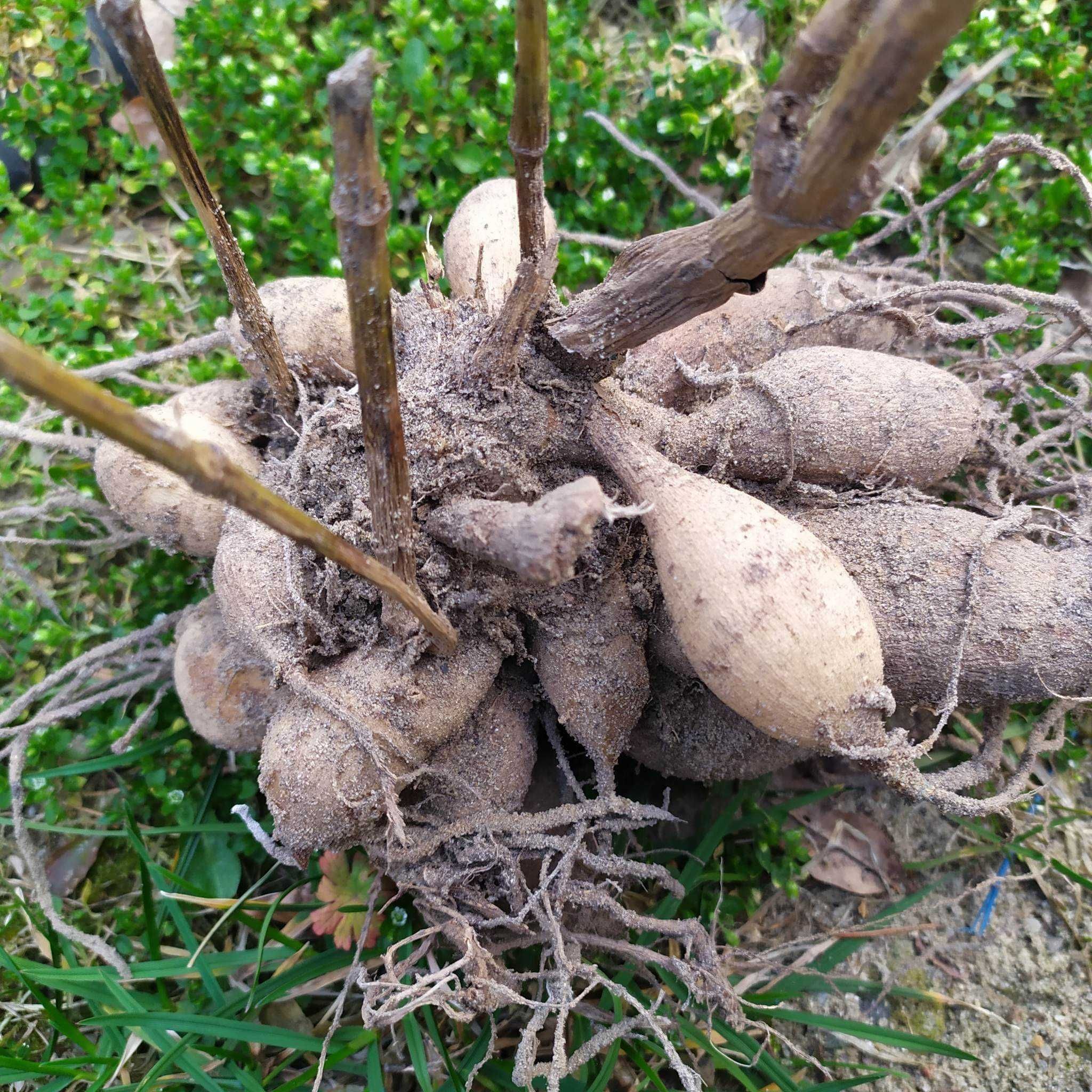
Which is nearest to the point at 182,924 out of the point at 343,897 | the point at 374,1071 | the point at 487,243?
the point at 343,897

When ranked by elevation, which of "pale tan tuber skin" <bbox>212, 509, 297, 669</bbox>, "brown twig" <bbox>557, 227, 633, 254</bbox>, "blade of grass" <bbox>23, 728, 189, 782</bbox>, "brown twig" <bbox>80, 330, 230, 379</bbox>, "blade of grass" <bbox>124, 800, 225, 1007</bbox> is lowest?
"blade of grass" <bbox>124, 800, 225, 1007</bbox>

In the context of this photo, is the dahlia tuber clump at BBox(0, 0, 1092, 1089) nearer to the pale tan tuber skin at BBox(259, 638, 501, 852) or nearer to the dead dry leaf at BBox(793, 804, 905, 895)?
the pale tan tuber skin at BBox(259, 638, 501, 852)

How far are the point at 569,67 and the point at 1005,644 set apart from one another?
4.42ft

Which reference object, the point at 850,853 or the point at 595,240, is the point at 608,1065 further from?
the point at 595,240

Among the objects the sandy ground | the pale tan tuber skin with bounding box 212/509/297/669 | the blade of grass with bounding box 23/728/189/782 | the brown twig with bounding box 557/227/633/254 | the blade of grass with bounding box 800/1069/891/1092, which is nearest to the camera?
the pale tan tuber skin with bounding box 212/509/297/669

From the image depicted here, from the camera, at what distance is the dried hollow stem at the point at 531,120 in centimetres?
81

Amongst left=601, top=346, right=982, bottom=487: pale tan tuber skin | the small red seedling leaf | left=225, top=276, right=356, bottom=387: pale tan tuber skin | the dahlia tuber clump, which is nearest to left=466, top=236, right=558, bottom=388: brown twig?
the dahlia tuber clump

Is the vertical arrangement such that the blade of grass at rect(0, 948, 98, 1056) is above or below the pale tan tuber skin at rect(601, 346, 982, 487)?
below

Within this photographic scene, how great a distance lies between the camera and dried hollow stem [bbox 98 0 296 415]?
81 centimetres

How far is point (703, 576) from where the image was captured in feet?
3.02

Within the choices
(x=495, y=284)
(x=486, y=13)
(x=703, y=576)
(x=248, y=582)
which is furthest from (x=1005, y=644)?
(x=486, y=13)

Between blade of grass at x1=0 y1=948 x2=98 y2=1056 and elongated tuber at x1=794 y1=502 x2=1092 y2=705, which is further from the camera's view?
blade of grass at x1=0 y1=948 x2=98 y2=1056

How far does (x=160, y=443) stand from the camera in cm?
59

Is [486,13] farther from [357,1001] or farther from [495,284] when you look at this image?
[357,1001]
